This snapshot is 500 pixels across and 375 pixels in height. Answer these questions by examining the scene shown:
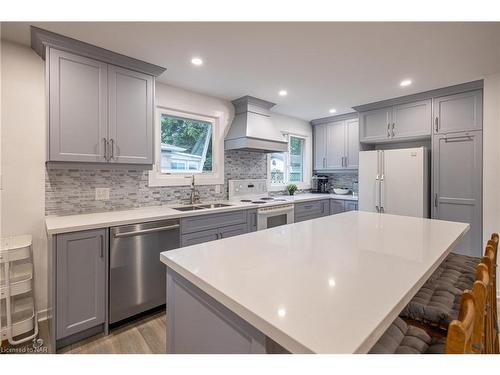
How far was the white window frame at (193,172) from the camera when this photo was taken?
285cm

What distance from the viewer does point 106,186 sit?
7.99 ft

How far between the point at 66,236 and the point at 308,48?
2.36 meters

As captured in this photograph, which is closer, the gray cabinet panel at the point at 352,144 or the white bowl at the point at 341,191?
the gray cabinet panel at the point at 352,144

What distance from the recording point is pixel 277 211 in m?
3.29

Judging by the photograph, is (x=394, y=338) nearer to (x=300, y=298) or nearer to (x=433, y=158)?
(x=300, y=298)

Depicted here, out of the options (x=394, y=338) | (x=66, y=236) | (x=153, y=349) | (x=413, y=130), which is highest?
(x=413, y=130)

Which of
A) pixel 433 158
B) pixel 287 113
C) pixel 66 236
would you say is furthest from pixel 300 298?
pixel 287 113

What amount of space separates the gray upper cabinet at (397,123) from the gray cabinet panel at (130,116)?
123 inches

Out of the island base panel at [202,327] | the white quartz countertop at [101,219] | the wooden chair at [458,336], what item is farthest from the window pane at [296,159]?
the wooden chair at [458,336]

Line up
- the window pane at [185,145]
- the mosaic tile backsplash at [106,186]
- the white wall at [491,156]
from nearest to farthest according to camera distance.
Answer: the mosaic tile backsplash at [106,186], the white wall at [491,156], the window pane at [185,145]

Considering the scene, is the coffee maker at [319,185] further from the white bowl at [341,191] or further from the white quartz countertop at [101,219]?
the white quartz countertop at [101,219]

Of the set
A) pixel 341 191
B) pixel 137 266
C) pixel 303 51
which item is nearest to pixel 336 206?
pixel 341 191

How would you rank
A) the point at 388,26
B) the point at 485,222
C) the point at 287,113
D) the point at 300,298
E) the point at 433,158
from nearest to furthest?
1. the point at 300,298
2. the point at 388,26
3. the point at 485,222
4. the point at 433,158
5. the point at 287,113
